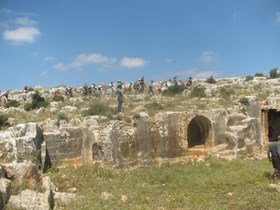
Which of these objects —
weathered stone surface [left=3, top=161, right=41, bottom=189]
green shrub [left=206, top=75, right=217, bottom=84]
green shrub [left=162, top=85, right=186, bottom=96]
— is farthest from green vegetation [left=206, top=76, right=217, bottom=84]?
weathered stone surface [left=3, top=161, right=41, bottom=189]

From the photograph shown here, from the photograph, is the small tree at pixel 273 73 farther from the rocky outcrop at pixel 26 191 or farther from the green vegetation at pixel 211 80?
the rocky outcrop at pixel 26 191

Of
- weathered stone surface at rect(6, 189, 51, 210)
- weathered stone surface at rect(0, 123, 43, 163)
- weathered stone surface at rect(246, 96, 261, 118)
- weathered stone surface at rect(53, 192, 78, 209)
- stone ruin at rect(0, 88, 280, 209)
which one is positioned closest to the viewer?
weathered stone surface at rect(6, 189, 51, 210)

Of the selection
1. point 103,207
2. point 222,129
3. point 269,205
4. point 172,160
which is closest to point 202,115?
point 222,129

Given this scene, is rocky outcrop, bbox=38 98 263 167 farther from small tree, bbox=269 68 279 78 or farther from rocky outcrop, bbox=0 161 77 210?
small tree, bbox=269 68 279 78

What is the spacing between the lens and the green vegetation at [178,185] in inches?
348

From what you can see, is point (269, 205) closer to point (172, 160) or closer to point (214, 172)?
point (214, 172)

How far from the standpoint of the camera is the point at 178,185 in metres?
10.9

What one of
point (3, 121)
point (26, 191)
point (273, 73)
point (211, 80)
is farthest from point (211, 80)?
point (26, 191)

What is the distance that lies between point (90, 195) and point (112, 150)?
372 cm

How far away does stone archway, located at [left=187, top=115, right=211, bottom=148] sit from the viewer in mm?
15305

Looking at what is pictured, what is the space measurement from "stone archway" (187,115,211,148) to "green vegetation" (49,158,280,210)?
5.91ft

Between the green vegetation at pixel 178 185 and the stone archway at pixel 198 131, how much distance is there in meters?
1.80

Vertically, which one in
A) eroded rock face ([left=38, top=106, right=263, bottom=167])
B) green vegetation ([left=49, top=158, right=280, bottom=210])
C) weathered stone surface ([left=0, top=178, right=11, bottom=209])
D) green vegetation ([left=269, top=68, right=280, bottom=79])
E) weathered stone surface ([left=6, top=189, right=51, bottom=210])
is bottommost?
green vegetation ([left=49, top=158, right=280, bottom=210])

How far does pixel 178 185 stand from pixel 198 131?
5636mm
